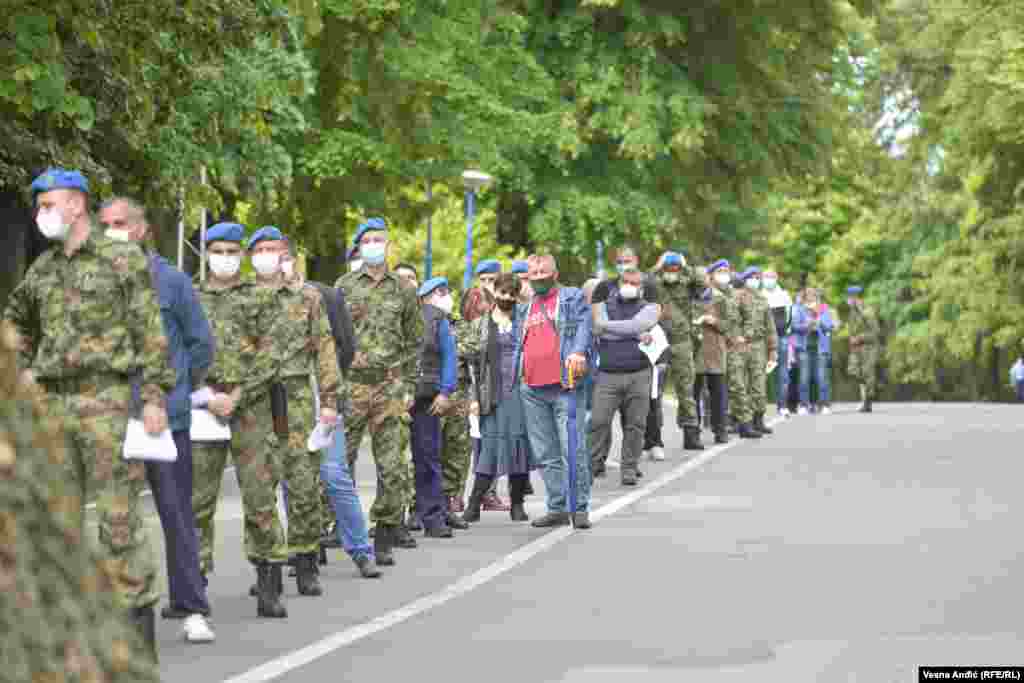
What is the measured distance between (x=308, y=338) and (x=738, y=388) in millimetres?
16308

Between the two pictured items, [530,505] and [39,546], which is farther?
[530,505]

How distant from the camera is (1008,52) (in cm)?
3484

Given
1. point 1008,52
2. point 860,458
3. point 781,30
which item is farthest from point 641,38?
point 860,458

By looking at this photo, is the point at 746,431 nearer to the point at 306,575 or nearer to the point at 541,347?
the point at 541,347

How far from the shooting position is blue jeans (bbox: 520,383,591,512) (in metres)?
15.8

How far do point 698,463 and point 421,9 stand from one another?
7.22 m

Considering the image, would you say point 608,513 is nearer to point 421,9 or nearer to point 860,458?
point 860,458

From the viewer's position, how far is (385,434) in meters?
13.4

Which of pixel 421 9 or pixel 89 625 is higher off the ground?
pixel 421 9

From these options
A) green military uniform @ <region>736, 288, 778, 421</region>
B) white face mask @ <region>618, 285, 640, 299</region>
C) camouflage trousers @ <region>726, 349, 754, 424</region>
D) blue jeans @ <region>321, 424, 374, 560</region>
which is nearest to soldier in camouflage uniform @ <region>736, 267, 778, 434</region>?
green military uniform @ <region>736, 288, 778, 421</region>

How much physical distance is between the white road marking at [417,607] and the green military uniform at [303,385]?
708mm

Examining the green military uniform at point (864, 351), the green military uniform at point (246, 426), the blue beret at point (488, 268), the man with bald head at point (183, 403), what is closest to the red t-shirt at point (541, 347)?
the blue beret at point (488, 268)

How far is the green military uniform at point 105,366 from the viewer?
875 cm

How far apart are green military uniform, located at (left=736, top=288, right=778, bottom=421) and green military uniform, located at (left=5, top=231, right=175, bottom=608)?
19.1 metres
